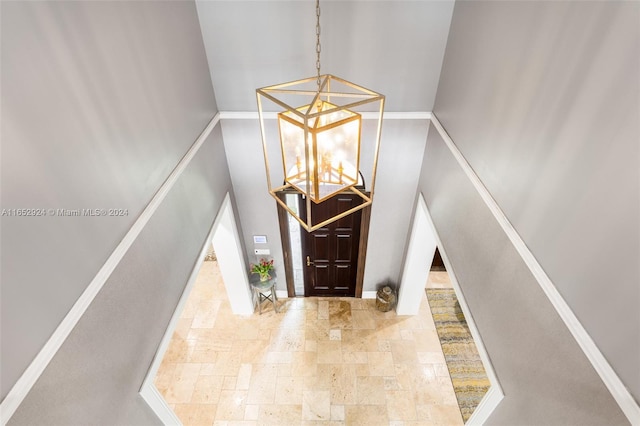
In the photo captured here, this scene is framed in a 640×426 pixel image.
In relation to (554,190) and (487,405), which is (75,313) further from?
(487,405)

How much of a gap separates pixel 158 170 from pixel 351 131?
145cm

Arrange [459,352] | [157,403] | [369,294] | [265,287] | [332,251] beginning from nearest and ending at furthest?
[157,403], [459,352], [265,287], [332,251], [369,294]

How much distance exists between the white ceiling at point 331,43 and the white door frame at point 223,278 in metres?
1.40

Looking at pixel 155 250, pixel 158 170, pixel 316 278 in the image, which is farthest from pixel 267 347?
pixel 158 170

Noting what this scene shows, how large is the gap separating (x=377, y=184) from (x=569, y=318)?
2577 millimetres

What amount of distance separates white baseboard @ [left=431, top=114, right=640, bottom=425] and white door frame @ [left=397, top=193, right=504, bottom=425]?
87cm

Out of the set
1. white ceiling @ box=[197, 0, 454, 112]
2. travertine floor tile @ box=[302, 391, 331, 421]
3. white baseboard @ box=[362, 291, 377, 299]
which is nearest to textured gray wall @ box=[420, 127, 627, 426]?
white ceiling @ box=[197, 0, 454, 112]

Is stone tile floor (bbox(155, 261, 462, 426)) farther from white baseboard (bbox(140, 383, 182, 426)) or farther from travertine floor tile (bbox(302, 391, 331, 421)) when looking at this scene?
white baseboard (bbox(140, 383, 182, 426))

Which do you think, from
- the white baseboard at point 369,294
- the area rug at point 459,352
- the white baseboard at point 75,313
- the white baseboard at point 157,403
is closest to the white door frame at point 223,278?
the white baseboard at point 157,403

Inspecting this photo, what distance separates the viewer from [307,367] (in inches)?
171

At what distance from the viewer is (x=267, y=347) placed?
15.0 ft

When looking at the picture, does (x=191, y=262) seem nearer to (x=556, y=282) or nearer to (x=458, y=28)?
(x=556, y=282)

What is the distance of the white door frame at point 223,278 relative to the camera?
2.34 meters

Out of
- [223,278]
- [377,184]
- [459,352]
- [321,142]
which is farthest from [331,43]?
[459,352]
